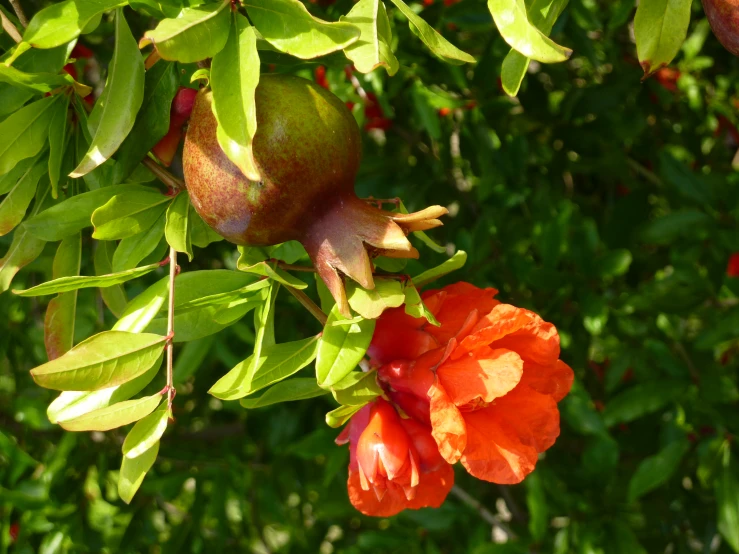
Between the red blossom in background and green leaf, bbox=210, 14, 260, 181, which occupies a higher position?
green leaf, bbox=210, 14, 260, 181

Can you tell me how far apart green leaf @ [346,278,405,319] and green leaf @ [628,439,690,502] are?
0.86 meters

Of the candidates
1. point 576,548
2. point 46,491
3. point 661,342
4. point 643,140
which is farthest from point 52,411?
point 643,140

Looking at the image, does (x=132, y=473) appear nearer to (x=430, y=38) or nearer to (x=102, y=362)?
(x=102, y=362)

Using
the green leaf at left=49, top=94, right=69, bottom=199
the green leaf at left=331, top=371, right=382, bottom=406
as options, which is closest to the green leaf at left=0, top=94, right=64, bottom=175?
the green leaf at left=49, top=94, right=69, bottom=199

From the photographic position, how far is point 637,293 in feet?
4.56

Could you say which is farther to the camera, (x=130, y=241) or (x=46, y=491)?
(x=46, y=491)

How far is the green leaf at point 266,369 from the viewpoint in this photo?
66cm

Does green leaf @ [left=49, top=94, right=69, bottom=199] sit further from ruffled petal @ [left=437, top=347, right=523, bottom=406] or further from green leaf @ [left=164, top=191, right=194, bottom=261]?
ruffled petal @ [left=437, top=347, right=523, bottom=406]

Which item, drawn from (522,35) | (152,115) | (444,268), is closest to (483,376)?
(444,268)

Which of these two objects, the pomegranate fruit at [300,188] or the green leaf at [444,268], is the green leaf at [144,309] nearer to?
the pomegranate fruit at [300,188]

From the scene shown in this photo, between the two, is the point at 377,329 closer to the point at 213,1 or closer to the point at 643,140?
the point at 213,1

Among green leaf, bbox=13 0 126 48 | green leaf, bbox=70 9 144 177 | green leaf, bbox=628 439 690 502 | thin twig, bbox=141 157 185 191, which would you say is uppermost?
green leaf, bbox=13 0 126 48

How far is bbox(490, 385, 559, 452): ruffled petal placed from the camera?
2.25 ft

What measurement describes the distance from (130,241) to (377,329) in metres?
0.24
